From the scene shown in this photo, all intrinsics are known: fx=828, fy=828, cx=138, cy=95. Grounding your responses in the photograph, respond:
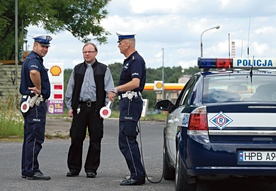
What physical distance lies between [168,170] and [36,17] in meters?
23.2

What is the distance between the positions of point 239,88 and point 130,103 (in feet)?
6.28

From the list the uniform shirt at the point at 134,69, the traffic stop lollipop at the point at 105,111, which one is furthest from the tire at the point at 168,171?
the uniform shirt at the point at 134,69

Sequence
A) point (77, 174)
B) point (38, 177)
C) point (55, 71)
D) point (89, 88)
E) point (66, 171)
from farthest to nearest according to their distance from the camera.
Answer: point (55, 71) < point (66, 171) < point (77, 174) < point (89, 88) < point (38, 177)

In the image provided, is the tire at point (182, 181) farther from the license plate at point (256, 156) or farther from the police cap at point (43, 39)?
the police cap at point (43, 39)

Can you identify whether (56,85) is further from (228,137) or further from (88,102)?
(228,137)

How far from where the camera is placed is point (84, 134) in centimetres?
1140

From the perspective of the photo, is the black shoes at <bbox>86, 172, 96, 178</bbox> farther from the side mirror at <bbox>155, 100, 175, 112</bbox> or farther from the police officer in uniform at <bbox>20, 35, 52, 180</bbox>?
the side mirror at <bbox>155, 100, 175, 112</bbox>

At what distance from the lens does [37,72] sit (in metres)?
11.0

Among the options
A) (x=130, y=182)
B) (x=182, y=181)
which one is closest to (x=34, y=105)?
(x=130, y=182)

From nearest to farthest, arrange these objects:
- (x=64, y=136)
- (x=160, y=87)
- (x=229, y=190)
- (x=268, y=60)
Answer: (x=229, y=190), (x=268, y=60), (x=64, y=136), (x=160, y=87)

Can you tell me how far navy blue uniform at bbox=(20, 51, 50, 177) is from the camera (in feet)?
36.5

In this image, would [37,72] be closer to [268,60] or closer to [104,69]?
[104,69]

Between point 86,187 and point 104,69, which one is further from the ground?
point 104,69

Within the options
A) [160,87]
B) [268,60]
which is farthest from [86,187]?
[160,87]
